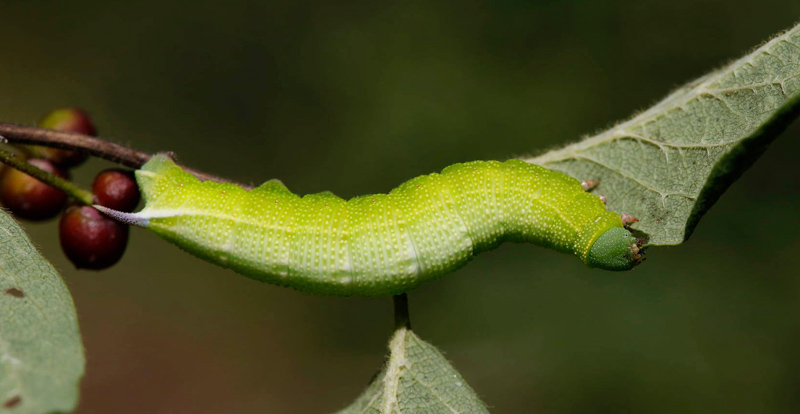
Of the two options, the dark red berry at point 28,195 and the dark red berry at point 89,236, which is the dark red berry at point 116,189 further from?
the dark red berry at point 28,195

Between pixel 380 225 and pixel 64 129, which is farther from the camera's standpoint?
pixel 64 129

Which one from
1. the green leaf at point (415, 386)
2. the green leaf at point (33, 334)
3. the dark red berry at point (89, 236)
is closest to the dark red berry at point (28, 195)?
the dark red berry at point (89, 236)

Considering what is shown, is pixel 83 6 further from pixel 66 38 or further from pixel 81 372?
pixel 81 372

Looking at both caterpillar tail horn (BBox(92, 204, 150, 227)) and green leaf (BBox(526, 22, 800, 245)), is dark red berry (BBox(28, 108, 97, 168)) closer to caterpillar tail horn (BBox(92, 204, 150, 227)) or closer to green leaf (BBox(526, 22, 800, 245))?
caterpillar tail horn (BBox(92, 204, 150, 227))

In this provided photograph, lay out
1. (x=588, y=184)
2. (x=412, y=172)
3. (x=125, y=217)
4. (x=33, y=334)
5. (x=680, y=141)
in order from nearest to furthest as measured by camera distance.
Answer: (x=33, y=334), (x=125, y=217), (x=680, y=141), (x=588, y=184), (x=412, y=172)

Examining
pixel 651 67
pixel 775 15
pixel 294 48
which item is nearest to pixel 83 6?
pixel 294 48

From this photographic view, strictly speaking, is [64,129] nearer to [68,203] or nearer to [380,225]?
[68,203]

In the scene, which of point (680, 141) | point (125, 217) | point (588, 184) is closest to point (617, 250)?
point (588, 184)
